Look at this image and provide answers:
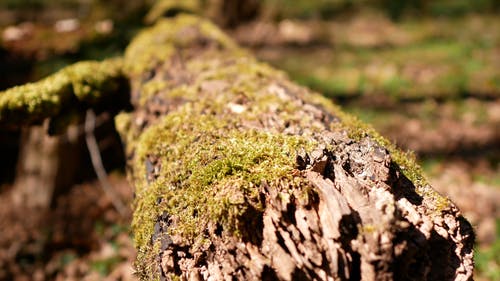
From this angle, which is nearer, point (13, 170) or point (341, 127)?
point (341, 127)

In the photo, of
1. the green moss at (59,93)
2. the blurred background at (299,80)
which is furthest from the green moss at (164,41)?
the blurred background at (299,80)

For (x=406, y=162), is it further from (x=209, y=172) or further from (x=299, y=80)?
(x=299, y=80)

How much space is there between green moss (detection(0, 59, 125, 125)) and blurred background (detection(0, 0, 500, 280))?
1.33m

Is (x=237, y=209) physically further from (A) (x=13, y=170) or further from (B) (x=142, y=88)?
(A) (x=13, y=170)

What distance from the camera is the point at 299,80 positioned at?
782cm

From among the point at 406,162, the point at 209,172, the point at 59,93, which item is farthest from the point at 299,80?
the point at 209,172

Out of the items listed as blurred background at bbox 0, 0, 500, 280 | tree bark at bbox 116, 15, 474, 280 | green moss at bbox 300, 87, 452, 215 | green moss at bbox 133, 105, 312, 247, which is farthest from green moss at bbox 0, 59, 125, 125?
green moss at bbox 300, 87, 452, 215

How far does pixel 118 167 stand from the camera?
20.6 feet

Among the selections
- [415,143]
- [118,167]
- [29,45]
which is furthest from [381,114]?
[29,45]

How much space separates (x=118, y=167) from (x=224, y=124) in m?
4.11

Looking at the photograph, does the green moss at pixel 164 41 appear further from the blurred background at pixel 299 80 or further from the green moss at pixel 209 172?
the green moss at pixel 209 172

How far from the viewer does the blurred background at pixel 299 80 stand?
514 cm

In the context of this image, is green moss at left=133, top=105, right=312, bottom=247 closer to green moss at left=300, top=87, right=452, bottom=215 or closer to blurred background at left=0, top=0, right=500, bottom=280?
green moss at left=300, top=87, right=452, bottom=215

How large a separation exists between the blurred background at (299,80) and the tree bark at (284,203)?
110 cm
